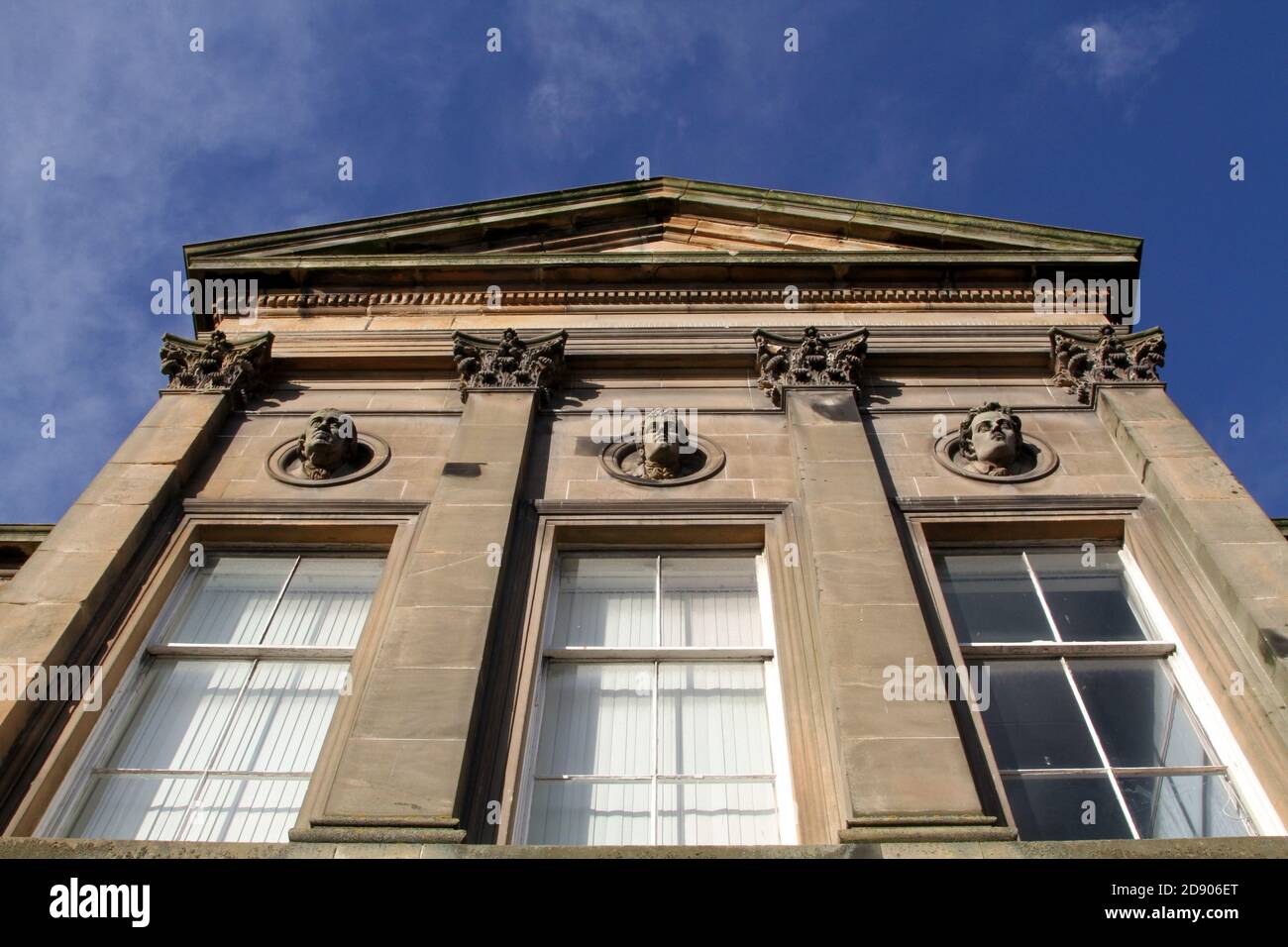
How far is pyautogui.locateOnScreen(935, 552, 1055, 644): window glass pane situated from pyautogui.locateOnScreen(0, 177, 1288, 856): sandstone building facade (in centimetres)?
4

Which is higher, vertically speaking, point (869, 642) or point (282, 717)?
point (869, 642)

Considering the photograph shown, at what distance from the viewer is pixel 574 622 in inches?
413

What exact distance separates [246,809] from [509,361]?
20.8ft

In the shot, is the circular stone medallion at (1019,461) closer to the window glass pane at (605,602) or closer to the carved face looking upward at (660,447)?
the carved face looking upward at (660,447)

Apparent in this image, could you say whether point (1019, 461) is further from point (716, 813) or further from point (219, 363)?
point (219, 363)

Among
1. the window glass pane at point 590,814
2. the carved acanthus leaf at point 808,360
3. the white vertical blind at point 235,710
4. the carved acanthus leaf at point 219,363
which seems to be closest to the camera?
the window glass pane at point 590,814

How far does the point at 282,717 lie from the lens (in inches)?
379

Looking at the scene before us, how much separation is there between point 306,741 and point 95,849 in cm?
293

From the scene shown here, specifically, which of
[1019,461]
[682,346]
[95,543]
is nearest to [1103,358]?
[1019,461]

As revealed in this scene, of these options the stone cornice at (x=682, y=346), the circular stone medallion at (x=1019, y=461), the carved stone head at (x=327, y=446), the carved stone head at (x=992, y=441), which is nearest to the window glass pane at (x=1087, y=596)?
the circular stone medallion at (x=1019, y=461)

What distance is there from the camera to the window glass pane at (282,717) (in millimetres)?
9258

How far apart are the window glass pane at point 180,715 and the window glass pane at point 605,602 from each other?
2.88 m
